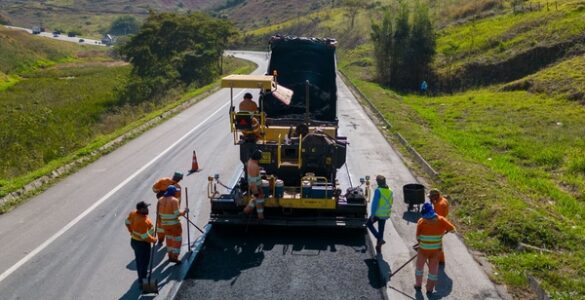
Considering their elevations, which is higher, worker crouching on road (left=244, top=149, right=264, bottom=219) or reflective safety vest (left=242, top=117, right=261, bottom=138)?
reflective safety vest (left=242, top=117, right=261, bottom=138)

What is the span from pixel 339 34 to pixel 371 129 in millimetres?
59735

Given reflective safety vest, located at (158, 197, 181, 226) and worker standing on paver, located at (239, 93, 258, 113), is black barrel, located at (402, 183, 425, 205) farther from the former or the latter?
reflective safety vest, located at (158, 197, 181, 226)

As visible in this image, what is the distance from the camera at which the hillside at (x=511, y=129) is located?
34.2ft

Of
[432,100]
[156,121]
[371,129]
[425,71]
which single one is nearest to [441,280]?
[371,129]

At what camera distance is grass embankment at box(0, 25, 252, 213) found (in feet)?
58.6

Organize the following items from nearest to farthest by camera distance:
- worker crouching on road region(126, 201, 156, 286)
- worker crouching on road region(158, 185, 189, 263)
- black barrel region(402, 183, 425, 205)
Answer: worker crouching on road region(126, 201, 156, 286) < worker crouching on road region(158, 185, 189, 263) < black barrel region(402, 183, 425, 205)

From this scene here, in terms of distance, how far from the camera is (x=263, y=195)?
428 inches

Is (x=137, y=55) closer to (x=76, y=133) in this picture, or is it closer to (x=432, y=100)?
(x=76, y=133)

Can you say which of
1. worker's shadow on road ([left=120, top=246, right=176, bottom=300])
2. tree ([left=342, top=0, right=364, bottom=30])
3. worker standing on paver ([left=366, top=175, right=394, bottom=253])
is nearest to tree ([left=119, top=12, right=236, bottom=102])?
tree ([left=342, top=0, right=364, bottom=30])

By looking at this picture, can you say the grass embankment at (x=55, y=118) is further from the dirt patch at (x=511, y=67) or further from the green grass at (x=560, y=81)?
the green grass at (x=560, y=81)

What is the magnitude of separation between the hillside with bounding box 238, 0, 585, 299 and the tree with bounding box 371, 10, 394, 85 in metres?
1.32

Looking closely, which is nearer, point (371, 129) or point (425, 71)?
point (371, 129)

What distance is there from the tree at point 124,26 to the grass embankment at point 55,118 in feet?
292

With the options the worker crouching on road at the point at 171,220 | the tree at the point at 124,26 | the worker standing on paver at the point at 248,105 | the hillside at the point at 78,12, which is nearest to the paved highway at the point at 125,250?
the worker crouching on road at the point at 171,220
